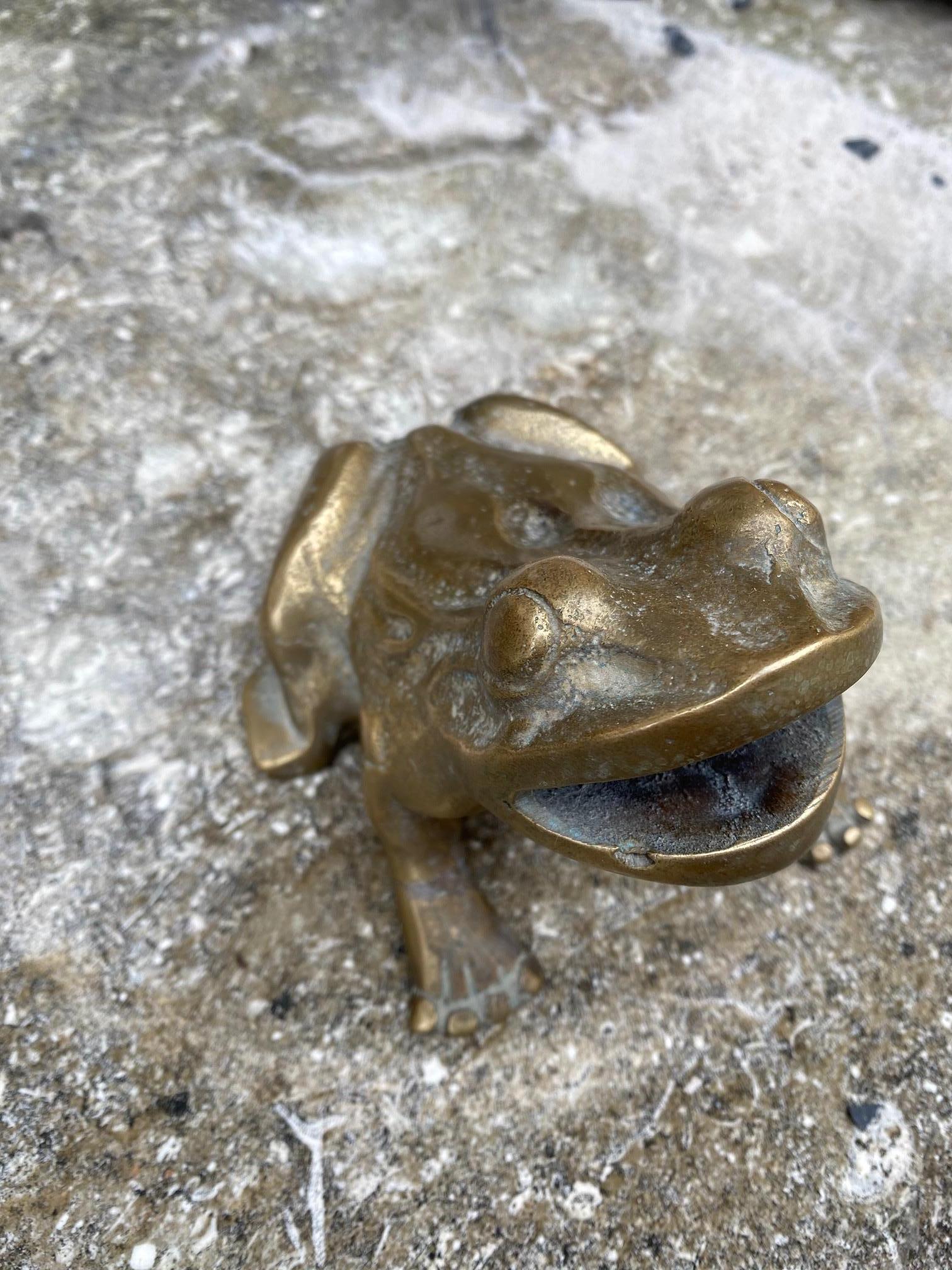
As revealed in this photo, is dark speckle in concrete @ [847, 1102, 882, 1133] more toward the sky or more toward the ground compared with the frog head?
more toward the ground

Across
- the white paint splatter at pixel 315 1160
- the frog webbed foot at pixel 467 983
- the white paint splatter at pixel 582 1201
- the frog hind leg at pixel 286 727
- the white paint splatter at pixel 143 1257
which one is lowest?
the white paint splatter at pixel 143 1257

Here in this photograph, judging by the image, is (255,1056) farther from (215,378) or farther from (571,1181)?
(215,378)

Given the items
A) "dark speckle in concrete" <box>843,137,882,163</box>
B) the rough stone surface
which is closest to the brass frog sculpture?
the rough stone surface

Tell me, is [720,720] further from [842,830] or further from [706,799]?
[842,830]

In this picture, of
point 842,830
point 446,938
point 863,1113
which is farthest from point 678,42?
point 863,1113

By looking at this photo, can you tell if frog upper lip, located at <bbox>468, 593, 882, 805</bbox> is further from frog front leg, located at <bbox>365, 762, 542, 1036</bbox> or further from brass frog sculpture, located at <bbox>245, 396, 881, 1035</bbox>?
frog front leg, located at <bbox>365, 762, 542, 1036</bbox>

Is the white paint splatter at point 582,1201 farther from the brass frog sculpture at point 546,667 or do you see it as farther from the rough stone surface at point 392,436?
the brass frog sculpture at point 546,667

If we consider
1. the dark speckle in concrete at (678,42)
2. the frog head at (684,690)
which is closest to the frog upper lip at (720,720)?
the frog head at (684,690)
